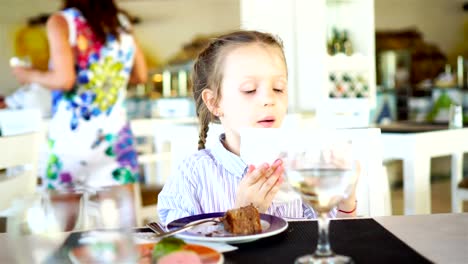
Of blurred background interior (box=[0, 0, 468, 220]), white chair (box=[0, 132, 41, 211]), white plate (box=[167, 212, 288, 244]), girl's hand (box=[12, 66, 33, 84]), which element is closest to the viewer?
white plate (box=[167, 212, 288, 244])

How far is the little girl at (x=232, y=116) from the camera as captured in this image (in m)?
1.48

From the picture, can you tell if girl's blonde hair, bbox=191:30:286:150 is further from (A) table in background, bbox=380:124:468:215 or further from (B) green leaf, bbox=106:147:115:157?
(A) table in background, bbox=380:124:468:215

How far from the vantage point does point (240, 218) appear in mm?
990

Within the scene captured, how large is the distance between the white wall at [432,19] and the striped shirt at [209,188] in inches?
420

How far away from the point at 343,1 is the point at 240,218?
326 cm

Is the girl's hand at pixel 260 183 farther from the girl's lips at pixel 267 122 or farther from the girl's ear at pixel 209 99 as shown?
the girl's ear at pixel 209 99

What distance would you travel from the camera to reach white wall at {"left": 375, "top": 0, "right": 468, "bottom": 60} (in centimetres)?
1187

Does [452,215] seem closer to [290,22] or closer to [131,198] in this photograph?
[131,198]

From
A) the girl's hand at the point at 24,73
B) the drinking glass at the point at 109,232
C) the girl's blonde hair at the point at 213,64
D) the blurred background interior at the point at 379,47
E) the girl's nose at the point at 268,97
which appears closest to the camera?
the drinking glass at the point at 109,232

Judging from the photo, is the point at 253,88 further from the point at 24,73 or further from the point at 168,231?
the point at 24,73

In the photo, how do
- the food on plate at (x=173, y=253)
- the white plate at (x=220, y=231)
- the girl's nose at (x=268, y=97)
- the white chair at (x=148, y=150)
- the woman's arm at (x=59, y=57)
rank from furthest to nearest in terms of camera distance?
the white chair at (x=148, y=150)
the woman's arm at (x=59, y=57)
the girl's nose at (x=268, y=97)
the white plate at (x=220, y=231)
the food on plate at (x=173, y=253)

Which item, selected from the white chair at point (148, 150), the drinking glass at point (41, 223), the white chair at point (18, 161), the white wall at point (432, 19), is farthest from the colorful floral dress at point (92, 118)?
the white wall at point (432, 19)

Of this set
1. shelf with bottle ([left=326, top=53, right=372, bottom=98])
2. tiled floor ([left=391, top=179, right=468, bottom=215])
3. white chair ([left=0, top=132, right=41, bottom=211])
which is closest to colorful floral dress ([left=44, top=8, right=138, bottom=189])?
white chair ([left=0, top=132, right=41, bottom=211])

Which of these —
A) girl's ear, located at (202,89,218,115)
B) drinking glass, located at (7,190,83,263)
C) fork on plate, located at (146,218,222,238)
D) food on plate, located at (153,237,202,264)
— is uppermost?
girl's ear, located at (202,89,218,115)
